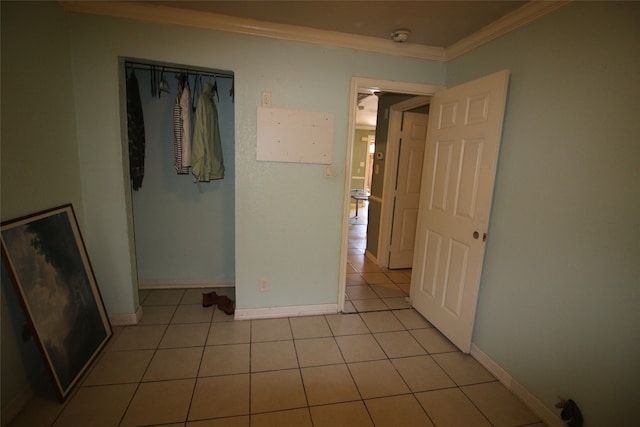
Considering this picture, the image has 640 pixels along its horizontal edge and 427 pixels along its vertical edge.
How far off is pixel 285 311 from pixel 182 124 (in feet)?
6.10

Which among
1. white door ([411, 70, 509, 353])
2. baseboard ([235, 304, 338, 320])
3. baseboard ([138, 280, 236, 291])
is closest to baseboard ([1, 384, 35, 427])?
baseboard ([235, 304, 338, 320])

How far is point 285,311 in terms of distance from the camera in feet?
8.74

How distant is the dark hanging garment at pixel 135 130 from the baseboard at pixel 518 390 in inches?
127

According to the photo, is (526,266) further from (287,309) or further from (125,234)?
(125,234)

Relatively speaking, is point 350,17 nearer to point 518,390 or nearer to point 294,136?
point 294,136

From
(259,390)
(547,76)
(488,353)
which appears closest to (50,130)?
(259,390)

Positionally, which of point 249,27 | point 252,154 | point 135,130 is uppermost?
point 249,27

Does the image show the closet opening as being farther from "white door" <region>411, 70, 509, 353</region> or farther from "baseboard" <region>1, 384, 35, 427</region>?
"white door" <region>411, 70, 509, 353</region>

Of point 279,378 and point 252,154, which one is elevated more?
point 252,154

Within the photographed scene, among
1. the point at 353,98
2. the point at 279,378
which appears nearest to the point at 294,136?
the point at 353,98

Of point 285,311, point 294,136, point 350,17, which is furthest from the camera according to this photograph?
point 285,311

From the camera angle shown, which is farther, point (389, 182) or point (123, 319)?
point (389, 182)

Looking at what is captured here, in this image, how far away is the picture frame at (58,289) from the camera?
153 centimetres

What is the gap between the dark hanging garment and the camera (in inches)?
97.5
